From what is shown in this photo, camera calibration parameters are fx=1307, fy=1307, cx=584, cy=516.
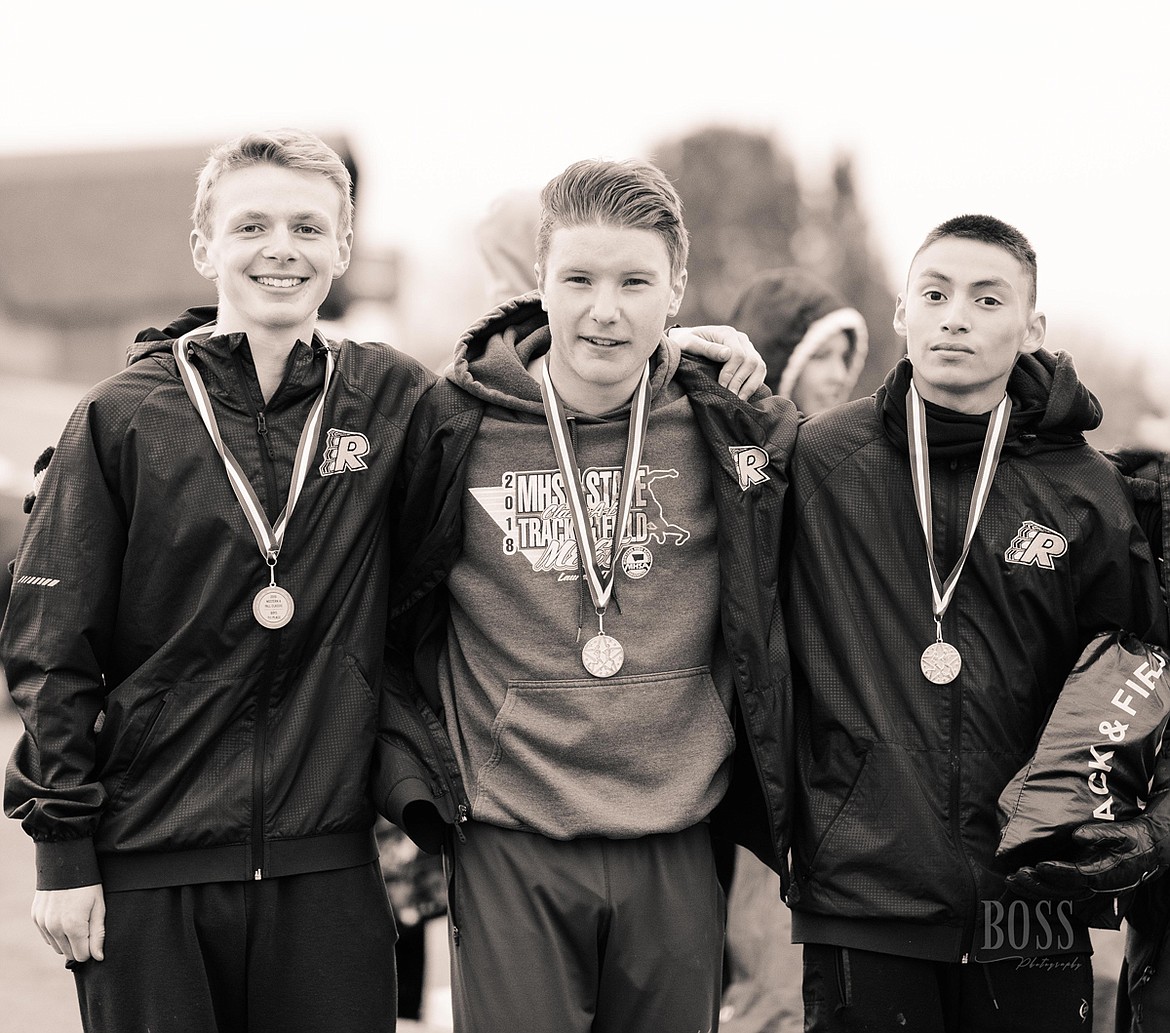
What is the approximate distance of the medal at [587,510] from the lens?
2.71m

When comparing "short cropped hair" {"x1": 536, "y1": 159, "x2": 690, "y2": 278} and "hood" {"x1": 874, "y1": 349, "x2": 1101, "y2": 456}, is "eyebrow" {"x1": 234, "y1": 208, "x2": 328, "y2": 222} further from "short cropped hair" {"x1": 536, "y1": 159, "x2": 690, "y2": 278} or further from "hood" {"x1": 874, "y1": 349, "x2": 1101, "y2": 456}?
"hood" {"x1": 874, "y1": 349, "x2": 1101, "y2": 456}

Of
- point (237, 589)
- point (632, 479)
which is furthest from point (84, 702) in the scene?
point (632, 479)

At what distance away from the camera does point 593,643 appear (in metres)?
2.72

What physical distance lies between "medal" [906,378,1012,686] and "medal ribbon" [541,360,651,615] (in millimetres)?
593

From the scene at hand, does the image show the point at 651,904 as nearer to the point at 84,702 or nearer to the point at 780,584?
the point at 780,584

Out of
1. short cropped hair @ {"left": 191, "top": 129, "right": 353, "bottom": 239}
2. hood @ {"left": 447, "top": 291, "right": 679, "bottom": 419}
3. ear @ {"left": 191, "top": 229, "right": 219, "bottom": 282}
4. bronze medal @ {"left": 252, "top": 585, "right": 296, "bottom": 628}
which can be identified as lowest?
bronze medal @ {"left": 252, "top": 585, "right": 296, "bottom": 628}

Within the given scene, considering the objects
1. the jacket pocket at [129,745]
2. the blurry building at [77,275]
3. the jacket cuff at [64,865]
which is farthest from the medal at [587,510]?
the blurry building at [77,275]

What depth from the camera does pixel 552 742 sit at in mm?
2670

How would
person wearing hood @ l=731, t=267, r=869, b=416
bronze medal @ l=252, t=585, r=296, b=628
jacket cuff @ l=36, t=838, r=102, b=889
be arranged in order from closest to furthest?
jacket cuff @ l=36, t=838, r=102, b=889 < bronze medal @ l=252, t=585, r=296, b=628 < person wearing hood @ l=731, t=267, r=869, b=416

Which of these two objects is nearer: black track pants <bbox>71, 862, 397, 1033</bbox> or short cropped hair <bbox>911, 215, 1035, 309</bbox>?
black track pants <bbox>71, 862, 397, 1033</bbox>

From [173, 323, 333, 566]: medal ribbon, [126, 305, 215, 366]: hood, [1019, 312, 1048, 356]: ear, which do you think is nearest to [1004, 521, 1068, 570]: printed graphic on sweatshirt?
[1019, 312, 1048, 356]: ear

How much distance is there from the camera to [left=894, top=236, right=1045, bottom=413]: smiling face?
112 inches

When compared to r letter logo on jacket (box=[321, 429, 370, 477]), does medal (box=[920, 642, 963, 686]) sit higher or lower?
lower

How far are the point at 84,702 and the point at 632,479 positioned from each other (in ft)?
3.95
